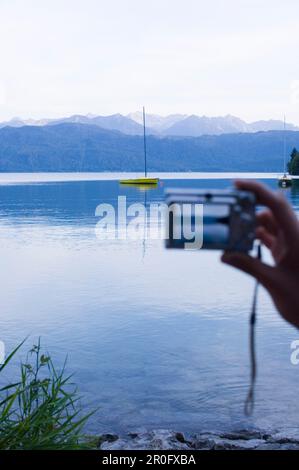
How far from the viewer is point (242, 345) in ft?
62.2

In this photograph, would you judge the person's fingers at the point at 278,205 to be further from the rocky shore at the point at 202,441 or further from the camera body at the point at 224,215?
the rocky shore at the point at 202,441

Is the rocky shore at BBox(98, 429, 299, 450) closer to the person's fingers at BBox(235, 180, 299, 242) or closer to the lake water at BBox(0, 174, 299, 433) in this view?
the lake water at BBox(0, 174, 299, 433)

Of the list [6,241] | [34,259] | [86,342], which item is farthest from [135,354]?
[6,241]

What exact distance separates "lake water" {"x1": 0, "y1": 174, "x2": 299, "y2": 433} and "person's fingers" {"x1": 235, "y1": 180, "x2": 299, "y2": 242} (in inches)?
459

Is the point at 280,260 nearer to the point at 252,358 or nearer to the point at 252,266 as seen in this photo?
the point at 252,266

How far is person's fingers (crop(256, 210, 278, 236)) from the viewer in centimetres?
102

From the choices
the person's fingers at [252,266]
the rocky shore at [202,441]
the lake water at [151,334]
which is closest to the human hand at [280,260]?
the person's fingers at [252,266]

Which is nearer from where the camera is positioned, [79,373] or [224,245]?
[224,245]

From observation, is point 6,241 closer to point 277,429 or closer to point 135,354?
point 135,354

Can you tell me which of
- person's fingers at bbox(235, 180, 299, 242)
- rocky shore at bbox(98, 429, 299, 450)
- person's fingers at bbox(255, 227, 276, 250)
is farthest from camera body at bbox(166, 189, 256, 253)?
rocky shore at bbox(98, 429, 299, 450)

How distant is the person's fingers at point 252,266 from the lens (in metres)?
0.91

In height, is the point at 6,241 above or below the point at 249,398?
below

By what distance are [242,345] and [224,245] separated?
18651 mm

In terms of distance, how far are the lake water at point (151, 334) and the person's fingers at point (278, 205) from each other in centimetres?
1167
